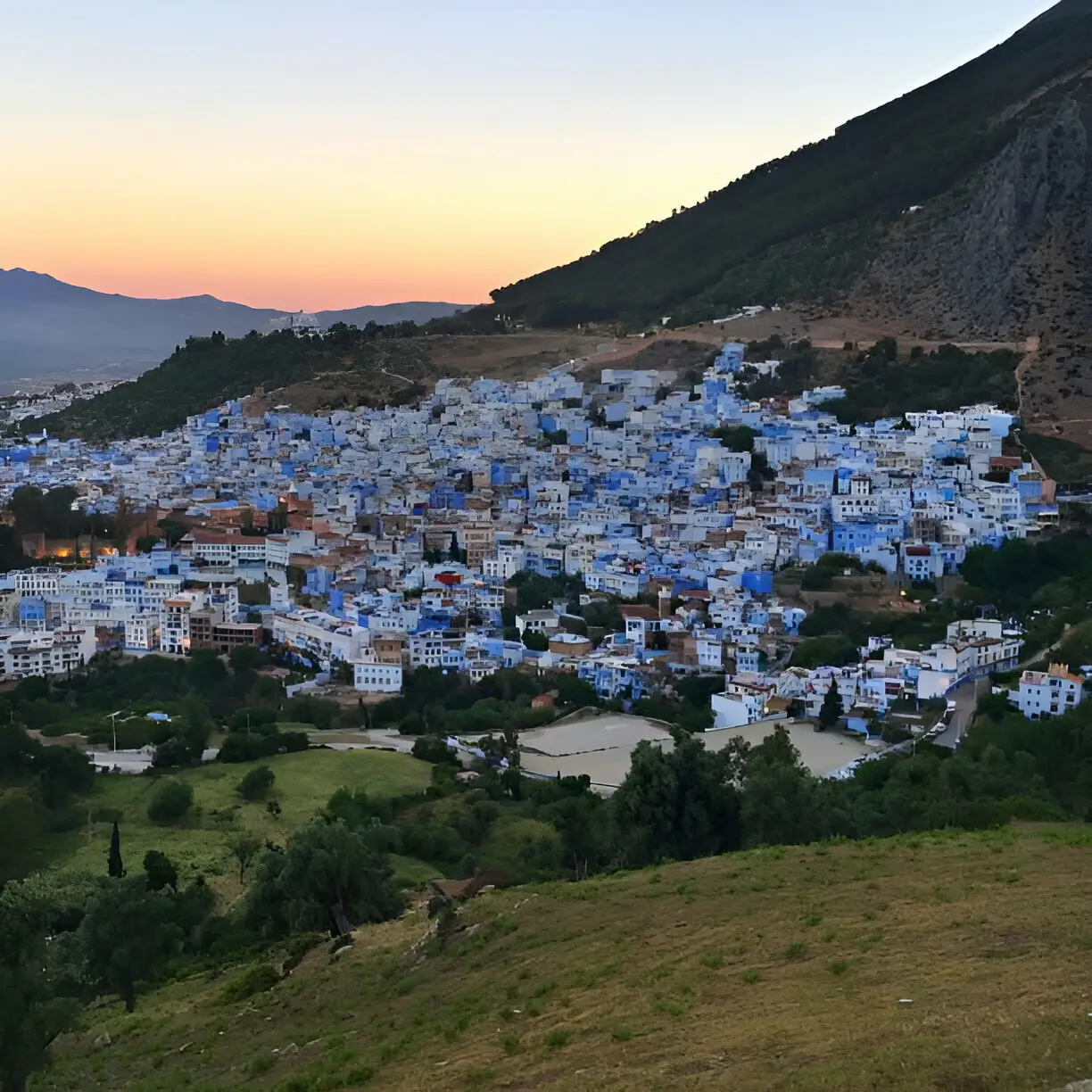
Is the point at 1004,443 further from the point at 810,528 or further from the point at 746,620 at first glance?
the point at 746,620

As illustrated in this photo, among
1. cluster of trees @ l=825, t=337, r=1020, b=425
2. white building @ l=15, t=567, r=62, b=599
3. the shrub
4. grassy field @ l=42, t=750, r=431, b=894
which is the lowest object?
grassy field @ l=42, t=750, r=431, b=894

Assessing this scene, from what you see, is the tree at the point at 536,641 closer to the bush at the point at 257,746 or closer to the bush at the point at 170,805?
the bush at the point at 257,746

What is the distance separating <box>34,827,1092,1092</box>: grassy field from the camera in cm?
518

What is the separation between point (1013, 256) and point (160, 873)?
33558 mm

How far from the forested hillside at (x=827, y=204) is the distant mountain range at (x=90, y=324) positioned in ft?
211

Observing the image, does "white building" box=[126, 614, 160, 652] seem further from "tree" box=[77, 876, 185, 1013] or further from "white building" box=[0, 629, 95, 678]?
"tree" box=[77, 876, 185, 1013]

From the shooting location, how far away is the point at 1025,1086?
15.2 ft

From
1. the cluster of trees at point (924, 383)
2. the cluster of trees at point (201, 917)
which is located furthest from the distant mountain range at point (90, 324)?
the cluster of trees at point (201, 917)

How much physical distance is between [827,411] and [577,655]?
16539 mm

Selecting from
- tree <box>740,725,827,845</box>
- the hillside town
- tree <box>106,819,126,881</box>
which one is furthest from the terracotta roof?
tree <box>740,725,827,845</box>

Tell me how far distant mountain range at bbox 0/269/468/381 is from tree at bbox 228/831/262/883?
10322 cm

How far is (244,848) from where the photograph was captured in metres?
12.8

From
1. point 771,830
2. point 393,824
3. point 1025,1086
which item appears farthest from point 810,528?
point 1025,1086

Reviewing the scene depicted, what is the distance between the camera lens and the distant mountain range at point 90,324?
Result: 4850 inches
